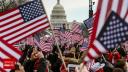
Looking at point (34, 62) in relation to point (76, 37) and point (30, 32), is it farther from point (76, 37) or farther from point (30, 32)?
point (76, 37)

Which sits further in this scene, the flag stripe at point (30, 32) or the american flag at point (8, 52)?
the flag stripe at point (30, 32)

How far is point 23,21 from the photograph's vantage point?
445 inches

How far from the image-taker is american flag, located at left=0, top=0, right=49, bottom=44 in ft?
35.7

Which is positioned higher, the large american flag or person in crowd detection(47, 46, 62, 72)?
the large american flag

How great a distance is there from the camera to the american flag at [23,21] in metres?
10.9

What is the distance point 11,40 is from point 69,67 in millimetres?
1140

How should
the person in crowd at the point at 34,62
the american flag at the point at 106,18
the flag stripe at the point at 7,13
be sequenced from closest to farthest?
the american flag at the point at 106,18, the flag stripe at the point at 7,13, the person in crowd at the point at 34,62

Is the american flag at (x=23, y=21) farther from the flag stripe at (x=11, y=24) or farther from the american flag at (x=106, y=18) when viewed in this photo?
the american flag at (x=106, y=18)

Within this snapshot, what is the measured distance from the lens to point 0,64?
31.0ft

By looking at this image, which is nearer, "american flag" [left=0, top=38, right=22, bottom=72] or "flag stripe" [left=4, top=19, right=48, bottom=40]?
"american flag" [left=0, top=38, right=22, bottom=72]

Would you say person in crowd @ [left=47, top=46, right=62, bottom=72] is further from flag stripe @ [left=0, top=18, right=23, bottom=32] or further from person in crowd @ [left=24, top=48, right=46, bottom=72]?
flag stripe @ [left=0, top=18, right=23, bottom=32]

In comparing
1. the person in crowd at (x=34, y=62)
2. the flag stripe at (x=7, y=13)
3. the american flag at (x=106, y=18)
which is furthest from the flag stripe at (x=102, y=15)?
the person in crowd at (x=34, y=62)

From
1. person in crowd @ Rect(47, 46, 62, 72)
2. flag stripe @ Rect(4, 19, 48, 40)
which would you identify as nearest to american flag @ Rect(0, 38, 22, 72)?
flag stripe @ Rect(4, 19, 48, 40)

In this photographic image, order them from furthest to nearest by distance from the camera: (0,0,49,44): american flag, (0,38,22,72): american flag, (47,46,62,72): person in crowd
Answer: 1. (47,46,62,72): person in crowd
2. (0,0,49,44): american flag
3. (0,38,22,72): american flag
